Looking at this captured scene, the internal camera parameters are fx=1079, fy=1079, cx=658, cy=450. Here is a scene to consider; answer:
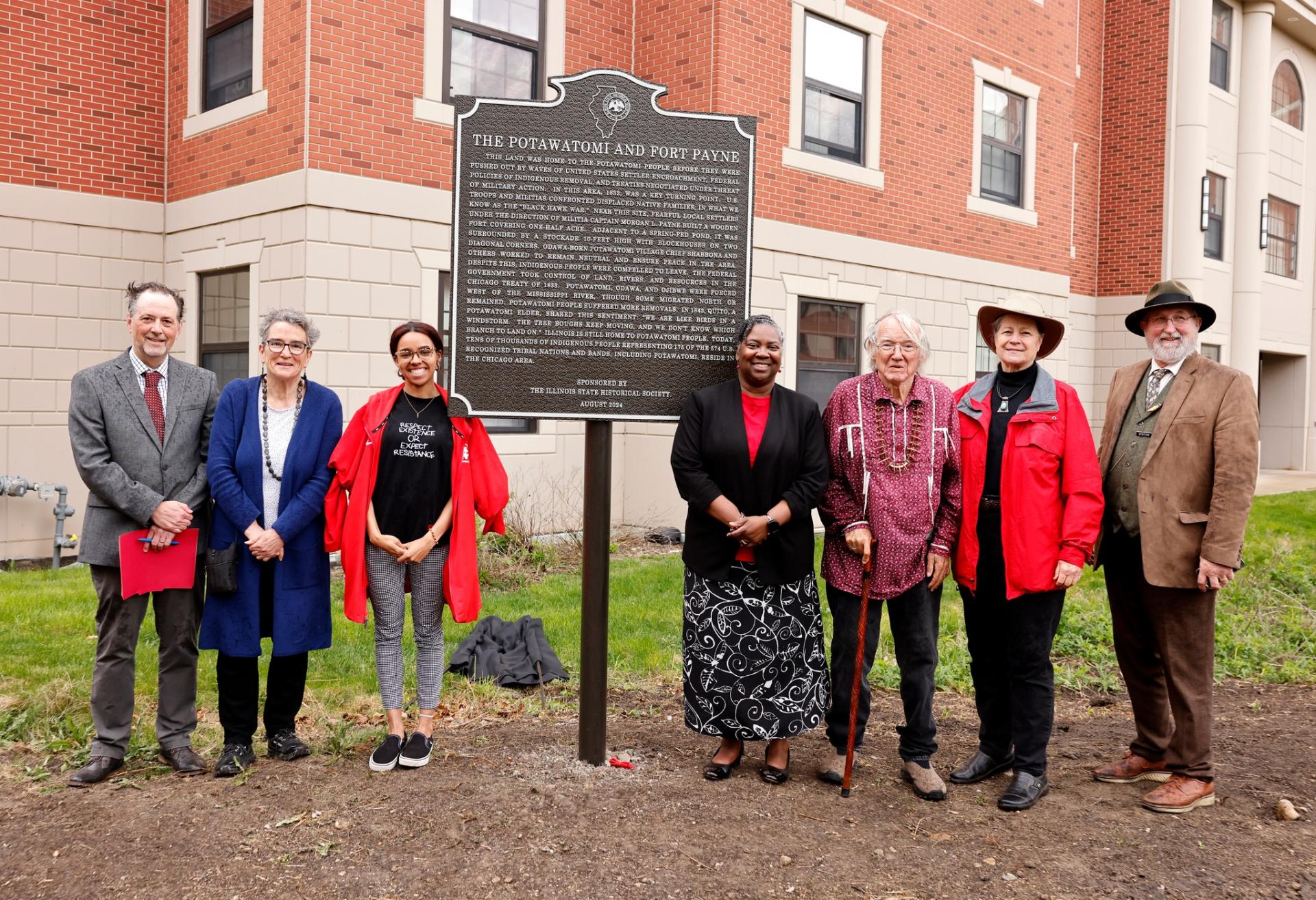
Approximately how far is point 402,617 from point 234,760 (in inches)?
36.1

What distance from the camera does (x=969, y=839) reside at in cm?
414

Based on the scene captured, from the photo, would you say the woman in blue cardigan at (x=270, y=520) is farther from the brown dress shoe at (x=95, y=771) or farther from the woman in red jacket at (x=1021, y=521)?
the woman in red jacket at (x=1021, y=521)

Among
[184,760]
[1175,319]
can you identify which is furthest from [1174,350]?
[184,760]

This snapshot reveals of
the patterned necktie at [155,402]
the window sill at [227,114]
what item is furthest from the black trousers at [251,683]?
the window sill at [227,114]

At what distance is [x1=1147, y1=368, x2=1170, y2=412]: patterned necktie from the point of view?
4.67 meters

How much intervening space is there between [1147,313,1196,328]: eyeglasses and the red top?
1.70m

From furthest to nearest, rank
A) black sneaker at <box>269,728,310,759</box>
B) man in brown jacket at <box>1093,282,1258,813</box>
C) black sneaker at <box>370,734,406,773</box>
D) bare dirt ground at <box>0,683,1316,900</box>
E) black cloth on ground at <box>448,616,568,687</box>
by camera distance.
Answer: black cloth on ground at <box>448,616,568,687</box> < black sneaker at <box>269,728,310,759</box> < black sneaker at <box>370,734,406,773</box> < man in brown jacket at <box>1093,282,1258,813</box> < bare dirt ground at <box>0,683,1316,900</box>

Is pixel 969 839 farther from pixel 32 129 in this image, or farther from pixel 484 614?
pixel 32 129

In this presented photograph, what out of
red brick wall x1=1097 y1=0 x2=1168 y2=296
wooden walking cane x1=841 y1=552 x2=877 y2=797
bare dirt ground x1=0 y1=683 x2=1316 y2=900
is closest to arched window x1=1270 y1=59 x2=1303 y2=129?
red brick wall x1=1097 y1=0 x2=1168 y2=296

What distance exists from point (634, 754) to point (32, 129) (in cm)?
882

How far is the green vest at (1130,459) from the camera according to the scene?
4.63 m

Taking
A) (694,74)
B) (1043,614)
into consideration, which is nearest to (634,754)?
(1043,614)

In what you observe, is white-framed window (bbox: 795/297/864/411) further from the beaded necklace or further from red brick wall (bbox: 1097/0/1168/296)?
red brick wall (bbox: 1097/0/1168/296)

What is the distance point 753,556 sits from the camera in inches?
178
